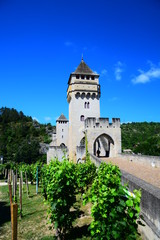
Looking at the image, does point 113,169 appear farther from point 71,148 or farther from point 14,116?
point 14,116

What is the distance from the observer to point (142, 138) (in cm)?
7338

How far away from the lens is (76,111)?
2653 cm

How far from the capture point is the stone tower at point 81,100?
86.1 feet

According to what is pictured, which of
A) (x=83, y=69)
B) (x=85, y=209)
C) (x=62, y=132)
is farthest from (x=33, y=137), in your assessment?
(x=85, y=209)

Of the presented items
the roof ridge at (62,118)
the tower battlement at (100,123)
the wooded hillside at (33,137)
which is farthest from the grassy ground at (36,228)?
the wooded hillside at (33,137)

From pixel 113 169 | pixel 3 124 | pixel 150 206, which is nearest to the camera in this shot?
pixel 150 206

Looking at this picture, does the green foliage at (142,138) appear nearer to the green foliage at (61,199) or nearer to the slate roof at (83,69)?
the slate roof at (83,69)

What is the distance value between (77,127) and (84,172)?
16210 mm

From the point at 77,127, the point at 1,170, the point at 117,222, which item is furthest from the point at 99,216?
the point at 1,170

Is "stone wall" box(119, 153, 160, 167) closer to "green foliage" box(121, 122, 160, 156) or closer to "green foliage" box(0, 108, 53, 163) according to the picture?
"green foliage" box(121, 122, 160, 156)

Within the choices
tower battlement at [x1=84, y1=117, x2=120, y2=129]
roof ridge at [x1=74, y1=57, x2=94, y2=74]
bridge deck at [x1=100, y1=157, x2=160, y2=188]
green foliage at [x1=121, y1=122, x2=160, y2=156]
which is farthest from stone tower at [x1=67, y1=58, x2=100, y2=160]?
green foliage at [x1=121, y1=122, x2=160, y2=156]

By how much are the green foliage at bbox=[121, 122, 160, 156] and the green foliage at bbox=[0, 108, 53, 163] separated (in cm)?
3283

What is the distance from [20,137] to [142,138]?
A: 53.4 metres

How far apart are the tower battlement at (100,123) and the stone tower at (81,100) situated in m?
4.37
